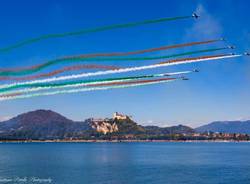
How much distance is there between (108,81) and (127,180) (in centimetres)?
4742

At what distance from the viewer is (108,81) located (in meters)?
78.6

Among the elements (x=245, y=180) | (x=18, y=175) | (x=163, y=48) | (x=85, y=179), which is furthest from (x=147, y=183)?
(x=163, y=48)

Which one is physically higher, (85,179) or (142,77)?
(142,77)

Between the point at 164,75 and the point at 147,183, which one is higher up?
the point at 164,75

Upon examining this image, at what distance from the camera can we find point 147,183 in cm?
11194

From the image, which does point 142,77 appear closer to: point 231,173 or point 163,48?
point 163,48

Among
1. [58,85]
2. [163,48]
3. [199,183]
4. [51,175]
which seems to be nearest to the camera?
[163,48]

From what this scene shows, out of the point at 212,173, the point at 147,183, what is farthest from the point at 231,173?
the point at 147,183

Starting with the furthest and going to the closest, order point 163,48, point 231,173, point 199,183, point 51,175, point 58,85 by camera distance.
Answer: point 231,173, point 51,175, point 199,183, point 58,85, point 163,48

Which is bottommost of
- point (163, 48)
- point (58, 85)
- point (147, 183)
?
point (147, 183)

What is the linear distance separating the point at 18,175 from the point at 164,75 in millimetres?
70981

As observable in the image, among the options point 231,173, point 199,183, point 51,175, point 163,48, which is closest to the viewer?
point 163,48

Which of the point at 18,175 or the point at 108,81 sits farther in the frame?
the point at 18,175

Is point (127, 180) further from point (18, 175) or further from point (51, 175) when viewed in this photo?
point (18, 175)
